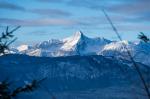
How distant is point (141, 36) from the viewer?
1064cm

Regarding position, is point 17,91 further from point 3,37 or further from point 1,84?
point 3,37

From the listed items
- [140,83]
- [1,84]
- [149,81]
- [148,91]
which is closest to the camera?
[148,91]

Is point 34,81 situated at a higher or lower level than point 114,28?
lower

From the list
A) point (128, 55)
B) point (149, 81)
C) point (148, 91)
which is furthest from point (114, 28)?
point (149, 81)

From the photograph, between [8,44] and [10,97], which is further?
[8,44]

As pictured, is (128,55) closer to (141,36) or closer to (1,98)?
(141,36)

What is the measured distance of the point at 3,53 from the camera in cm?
1003

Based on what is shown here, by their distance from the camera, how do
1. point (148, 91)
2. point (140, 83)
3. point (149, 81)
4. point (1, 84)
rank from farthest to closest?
point (149, 81) → point (1, 84) → point (140, 83) → point (148, 91)

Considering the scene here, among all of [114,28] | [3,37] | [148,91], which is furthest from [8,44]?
[148,91]

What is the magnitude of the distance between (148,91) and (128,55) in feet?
2.69

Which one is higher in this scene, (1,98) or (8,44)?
(8,44)

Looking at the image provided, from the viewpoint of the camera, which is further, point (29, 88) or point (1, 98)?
point (29, 88)

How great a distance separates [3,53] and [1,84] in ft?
2.01

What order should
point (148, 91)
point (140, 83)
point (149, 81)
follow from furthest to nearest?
point (149, 81) < point (140, 83) < point (148, 91)
